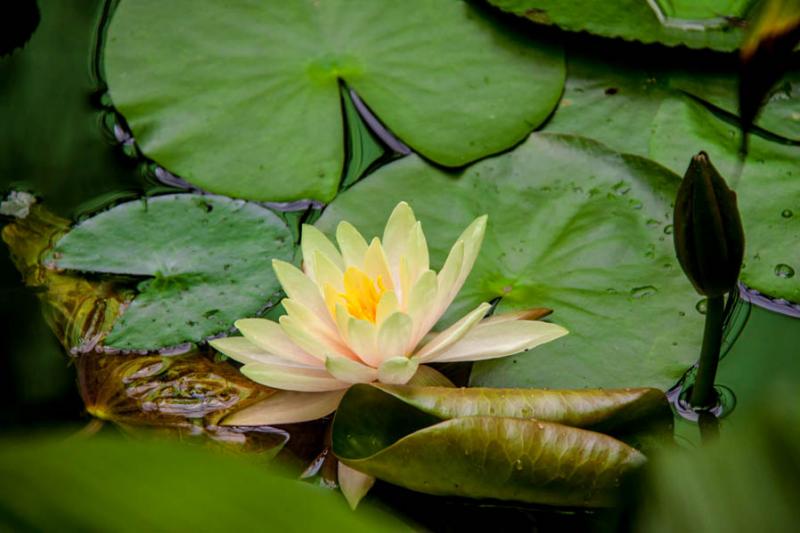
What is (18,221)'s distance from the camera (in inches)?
69.8

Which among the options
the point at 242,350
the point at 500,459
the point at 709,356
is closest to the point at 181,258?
the point at 242,350

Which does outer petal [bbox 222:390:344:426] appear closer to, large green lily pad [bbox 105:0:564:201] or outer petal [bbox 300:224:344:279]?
outer petal [bbox 300:224:344:279]

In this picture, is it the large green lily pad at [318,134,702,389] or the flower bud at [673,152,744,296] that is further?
the large green lily pad at [318,134,702,389]

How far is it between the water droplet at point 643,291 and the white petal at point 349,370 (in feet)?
1.77

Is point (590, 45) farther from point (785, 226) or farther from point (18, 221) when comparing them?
point (18, 221)

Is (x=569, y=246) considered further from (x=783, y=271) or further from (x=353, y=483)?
(x=353, y=483)

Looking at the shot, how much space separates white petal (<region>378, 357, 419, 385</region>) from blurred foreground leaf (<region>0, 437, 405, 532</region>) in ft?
2.56

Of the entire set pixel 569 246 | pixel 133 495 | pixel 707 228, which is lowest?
pixel 569 246

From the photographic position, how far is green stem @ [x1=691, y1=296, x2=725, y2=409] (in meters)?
1.27

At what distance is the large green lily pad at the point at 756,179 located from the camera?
5.20 ft

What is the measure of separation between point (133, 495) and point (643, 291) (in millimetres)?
1241

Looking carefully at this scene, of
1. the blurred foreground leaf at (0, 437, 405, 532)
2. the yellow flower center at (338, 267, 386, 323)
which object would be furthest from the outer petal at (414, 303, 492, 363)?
the blurred foreground leaf at (0, 437, 405, 532)

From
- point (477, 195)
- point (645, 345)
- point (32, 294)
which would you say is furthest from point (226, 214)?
point (645, 345)

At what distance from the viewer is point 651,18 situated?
6.37 ft
